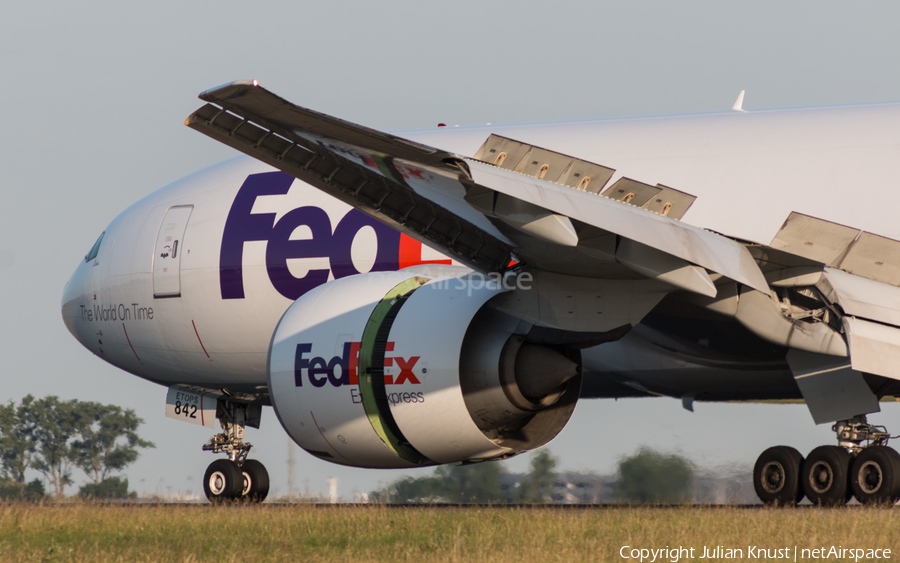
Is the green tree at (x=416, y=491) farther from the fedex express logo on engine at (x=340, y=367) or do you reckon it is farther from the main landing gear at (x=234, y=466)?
the fedex express logo on engine at (x=340, y=367)

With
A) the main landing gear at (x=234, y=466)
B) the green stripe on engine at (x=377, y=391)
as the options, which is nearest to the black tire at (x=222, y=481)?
the main landing gear at (x=234, y=466)

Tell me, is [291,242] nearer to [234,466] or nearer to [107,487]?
[234,466]

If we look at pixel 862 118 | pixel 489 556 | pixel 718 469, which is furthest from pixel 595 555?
pixel 718 469

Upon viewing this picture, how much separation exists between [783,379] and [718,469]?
2820 mm

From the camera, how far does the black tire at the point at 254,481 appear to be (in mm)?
14234

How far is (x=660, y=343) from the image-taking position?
11.5 m

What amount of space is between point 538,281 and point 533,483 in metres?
5.66

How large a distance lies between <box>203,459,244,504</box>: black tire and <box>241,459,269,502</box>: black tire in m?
0.11

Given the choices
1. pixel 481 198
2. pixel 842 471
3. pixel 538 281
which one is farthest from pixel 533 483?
pixel 481 198

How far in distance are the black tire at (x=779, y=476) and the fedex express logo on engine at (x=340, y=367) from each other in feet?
12.4

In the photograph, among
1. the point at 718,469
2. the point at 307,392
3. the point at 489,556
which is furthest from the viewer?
the point at 718,469

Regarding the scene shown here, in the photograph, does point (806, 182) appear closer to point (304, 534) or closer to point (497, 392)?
point (497, 392)

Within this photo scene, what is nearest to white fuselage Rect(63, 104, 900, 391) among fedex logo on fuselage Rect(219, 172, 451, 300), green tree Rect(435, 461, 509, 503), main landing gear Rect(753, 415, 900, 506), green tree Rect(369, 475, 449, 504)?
fedex logo on fuselage Rect(219, 172, 451, 300)

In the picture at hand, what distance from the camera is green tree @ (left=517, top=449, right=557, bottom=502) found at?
1448 cm
